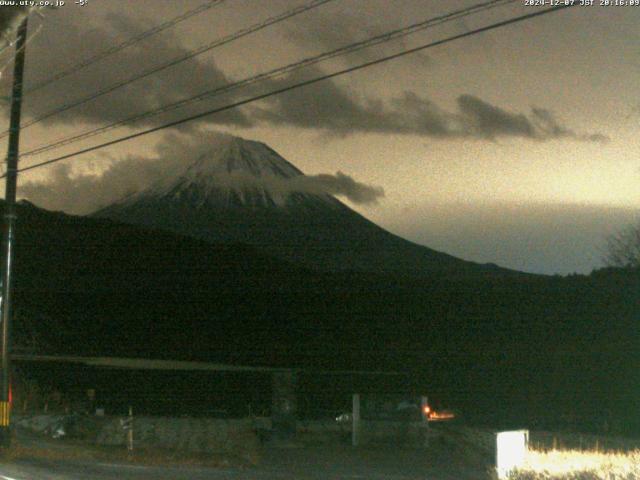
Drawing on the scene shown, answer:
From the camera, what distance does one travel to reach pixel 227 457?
20.4m

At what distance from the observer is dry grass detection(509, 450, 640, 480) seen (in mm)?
13680

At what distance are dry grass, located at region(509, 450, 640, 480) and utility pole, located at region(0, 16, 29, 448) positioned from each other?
1187cm

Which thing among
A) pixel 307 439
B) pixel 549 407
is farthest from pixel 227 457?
pixel 549 407

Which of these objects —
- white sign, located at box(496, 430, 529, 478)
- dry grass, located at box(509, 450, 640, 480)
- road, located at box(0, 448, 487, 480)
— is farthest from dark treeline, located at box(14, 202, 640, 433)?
white sign, located at box(496, 430, 529, 478)

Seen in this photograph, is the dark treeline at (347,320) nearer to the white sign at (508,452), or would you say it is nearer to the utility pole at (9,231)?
the white sign at (508,452)

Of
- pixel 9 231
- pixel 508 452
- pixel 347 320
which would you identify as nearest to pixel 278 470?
pixel 508 452

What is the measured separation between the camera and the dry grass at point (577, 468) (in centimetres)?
1368

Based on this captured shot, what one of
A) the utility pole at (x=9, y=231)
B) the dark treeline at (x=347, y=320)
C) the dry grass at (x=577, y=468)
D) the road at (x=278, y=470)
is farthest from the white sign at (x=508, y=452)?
the dark treeline at (x=347, y=320)

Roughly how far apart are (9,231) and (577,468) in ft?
45.5

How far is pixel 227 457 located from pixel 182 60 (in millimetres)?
8643

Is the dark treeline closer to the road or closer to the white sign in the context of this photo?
the road

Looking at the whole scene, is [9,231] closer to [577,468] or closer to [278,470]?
[278,470]

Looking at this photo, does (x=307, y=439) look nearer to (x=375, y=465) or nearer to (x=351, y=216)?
(x=375, y=465)

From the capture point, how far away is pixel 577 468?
48.8ft
